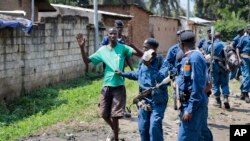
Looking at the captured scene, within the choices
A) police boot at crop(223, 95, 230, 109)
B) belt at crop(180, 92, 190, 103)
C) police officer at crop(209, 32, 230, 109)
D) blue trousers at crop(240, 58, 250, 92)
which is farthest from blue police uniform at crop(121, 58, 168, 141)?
blue trousers at crop(240, 58, 250, 92)

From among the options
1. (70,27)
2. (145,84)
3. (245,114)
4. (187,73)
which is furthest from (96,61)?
(70,27)

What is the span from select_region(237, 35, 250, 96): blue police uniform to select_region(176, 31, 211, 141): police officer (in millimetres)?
6625

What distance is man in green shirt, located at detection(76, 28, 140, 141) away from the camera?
7074 millimetres

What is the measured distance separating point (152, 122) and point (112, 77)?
49.1 inches

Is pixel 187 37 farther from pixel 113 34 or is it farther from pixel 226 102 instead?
pixel 226 102

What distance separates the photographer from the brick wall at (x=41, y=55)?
1065cm

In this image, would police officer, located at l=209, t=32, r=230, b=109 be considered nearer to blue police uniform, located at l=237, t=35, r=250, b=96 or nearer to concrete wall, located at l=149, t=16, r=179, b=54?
blue police uniform, located at l=237, t=35, r=250, b=96

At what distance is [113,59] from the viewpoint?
7.09m

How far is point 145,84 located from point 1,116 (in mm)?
3987

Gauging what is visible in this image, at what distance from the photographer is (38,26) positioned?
489 inches

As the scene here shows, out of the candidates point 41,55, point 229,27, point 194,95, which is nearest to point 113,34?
point 194,95

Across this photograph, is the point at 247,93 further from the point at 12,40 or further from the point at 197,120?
the point at 197,120

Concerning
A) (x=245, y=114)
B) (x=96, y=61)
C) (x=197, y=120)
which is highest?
(x=96, y=61)

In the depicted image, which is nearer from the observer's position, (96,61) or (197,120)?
(197,120)
